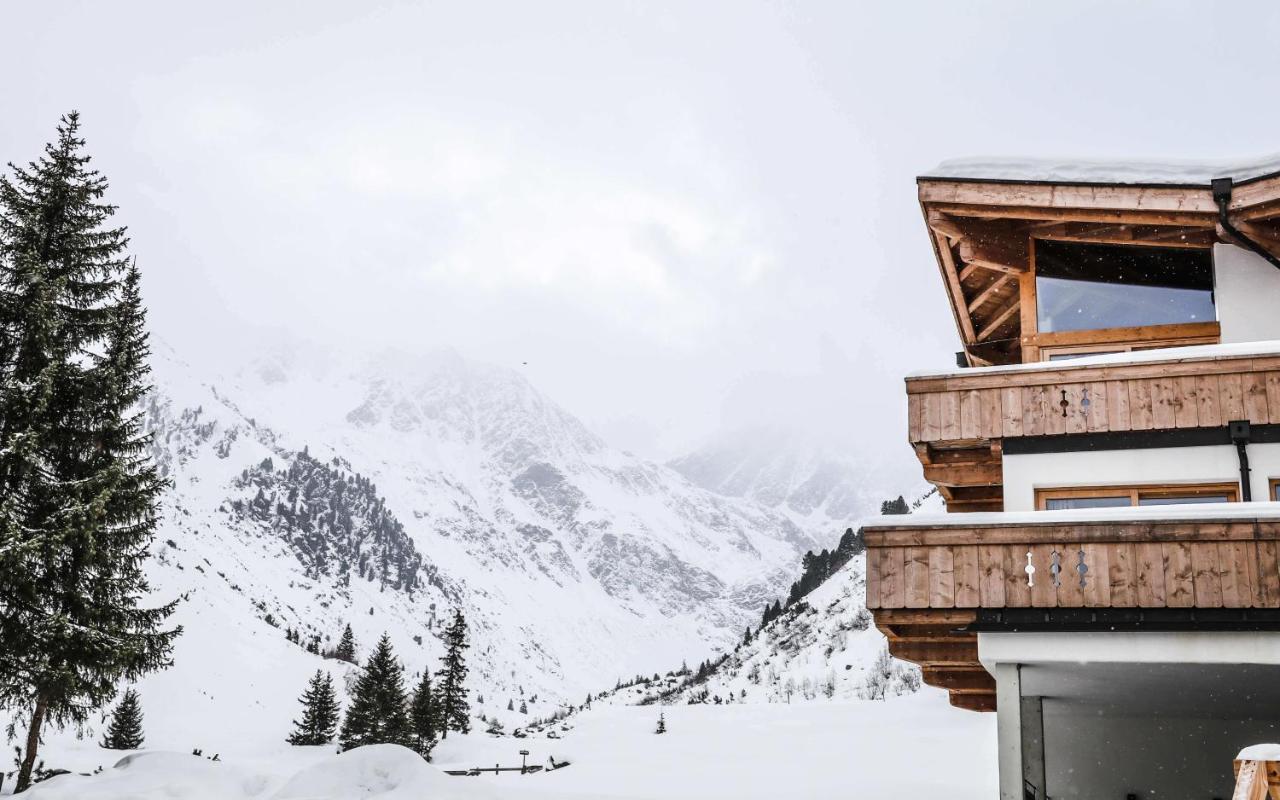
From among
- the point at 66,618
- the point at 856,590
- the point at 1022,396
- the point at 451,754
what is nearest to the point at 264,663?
the point at 451,754

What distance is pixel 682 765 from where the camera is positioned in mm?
27516

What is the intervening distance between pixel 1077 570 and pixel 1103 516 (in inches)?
23.8

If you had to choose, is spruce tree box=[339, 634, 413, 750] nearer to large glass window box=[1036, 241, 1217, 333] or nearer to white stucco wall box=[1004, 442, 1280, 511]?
white stucco wall box=[1004, 442, 1280, 511]

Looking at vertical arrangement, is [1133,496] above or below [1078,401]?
below

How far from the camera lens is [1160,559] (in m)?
9.73

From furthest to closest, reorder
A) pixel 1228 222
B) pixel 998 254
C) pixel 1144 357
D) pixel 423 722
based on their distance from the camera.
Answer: pixel 423 722 < pixel 998 254 < pixel 1228 222 < pixel 1144 357

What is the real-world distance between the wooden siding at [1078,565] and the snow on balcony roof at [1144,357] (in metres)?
2.25

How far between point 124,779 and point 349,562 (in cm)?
15151

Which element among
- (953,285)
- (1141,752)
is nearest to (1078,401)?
(953,285)

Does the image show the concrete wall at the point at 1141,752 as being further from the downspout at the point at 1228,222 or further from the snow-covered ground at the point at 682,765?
the snow-covered ground at the point at 682,765

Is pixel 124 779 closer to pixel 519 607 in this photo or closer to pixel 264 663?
pixel 264 663

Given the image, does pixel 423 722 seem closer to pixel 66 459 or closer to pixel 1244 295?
pixel 66 459

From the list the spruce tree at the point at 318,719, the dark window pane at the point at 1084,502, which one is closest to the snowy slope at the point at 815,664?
the spruce tree at the point at 318,719

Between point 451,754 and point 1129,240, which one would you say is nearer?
point 1129,240
